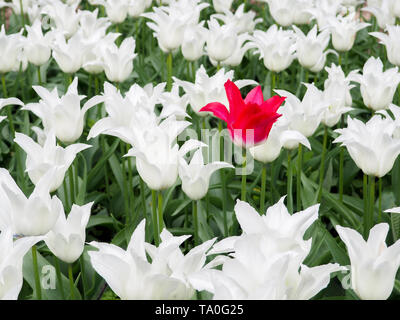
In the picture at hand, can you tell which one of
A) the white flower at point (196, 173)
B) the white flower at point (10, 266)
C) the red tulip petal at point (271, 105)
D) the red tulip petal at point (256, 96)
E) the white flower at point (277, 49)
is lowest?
the white flower at point (277, 49)

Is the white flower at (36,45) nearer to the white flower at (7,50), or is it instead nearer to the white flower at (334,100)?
the white flower at (7,50)

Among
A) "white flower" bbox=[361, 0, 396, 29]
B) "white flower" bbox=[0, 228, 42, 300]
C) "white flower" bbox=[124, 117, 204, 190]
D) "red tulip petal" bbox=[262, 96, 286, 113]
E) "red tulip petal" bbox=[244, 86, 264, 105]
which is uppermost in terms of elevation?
"red tulip petal" bbox=[262, 96, 286, 113]

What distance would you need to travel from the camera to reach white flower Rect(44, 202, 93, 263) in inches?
72.9

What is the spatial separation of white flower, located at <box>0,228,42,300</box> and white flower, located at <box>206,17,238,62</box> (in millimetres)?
2242

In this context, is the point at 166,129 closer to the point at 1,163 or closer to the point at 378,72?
the point at 378,72

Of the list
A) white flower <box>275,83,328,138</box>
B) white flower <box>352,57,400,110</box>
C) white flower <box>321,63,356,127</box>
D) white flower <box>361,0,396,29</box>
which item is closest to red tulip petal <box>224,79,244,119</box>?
white flower <box>275,83,328,138</box>

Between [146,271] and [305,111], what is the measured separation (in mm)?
1339

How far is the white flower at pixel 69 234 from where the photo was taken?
1852 millimetres

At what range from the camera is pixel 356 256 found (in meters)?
1.54

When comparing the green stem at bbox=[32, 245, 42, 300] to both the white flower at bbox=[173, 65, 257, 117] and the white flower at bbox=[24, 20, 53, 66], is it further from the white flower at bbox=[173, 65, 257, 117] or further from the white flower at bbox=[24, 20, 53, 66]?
the white flower at bbox=[24, 20, 53, 66]

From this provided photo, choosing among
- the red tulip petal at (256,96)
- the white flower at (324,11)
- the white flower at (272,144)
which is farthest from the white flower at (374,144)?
the white flower at (324,11)
